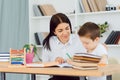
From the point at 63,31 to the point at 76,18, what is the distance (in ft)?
5.77

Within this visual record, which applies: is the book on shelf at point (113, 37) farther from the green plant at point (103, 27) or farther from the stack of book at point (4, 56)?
the stack of book at point (4, 56)

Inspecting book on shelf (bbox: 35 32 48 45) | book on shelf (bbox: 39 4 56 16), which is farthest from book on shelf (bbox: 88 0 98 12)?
book on shelf (bbox: 35 32 48 45)

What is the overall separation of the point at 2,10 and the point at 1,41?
497mm

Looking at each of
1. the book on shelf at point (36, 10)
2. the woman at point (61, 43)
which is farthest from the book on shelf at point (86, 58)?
the book on shelf at point (36, 10)

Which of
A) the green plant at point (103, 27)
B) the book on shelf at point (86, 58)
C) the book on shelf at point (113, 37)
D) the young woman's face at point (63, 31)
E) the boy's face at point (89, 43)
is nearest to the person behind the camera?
the book on shelf at point (86, 58)

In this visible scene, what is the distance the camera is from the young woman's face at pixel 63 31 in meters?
2.65

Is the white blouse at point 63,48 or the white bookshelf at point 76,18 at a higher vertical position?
the white bookshelf at point 76,18

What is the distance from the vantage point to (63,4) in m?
4.75

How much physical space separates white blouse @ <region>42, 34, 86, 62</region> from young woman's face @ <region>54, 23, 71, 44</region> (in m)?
0.06

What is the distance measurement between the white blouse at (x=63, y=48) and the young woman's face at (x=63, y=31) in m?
A: 0.06

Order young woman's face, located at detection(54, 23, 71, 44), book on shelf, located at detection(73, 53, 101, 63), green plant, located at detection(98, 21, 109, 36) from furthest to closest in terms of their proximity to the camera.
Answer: green plant, located at detection(98, 21, 109, 36) → young woman's face, located at detection(54, 23, 71, 44) → book on shelf, located at detection(73, 53, 101, 63)

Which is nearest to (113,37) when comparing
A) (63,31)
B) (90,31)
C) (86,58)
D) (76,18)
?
(76,18)

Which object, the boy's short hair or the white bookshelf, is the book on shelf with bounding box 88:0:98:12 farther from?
the boy's short hair

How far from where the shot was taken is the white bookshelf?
4258 millimetres
